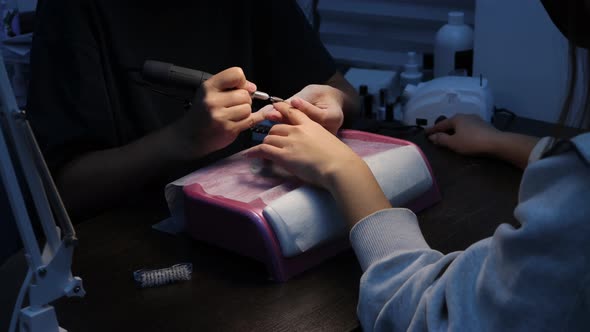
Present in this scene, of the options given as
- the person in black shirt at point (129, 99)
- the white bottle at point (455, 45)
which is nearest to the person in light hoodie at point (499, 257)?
the person in black shirt at point (129, 99)

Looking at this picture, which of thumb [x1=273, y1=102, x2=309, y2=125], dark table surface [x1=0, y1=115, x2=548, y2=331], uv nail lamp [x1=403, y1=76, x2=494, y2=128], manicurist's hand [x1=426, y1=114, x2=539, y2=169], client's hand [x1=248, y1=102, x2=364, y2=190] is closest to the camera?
dark table surface [x1=0, y1=115, x2=548, y2=331]

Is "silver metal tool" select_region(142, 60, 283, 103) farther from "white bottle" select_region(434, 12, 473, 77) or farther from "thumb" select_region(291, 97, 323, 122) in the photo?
"white bottle" select_region(434, 12, 473, 77)

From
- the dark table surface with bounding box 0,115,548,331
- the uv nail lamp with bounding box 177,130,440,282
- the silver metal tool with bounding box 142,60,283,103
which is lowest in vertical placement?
the dark table surface with bounding box 0,115,548,331

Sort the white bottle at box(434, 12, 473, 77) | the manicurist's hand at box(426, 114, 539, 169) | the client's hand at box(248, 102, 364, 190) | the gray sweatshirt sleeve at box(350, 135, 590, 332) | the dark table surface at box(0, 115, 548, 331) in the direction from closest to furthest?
the gray sweatshirt sleeve at box(350, 135, 590, 332), the dark table surface at box(0, 115, 548, 331), the client's hand at box(248, 102, 364, 190), the manicurist's hand at box(426, 114, 539, 169), the white bottle at box(434, 12, 473, 77)

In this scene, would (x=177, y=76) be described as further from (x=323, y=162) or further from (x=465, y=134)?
(x=465, y=134)

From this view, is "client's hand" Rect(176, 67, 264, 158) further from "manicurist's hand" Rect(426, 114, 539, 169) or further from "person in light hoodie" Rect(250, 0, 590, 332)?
"manicurist's hand" Rect(426, 114, 539, 169)

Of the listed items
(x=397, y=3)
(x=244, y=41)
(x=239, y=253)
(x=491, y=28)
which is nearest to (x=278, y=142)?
(x=239, y=253)

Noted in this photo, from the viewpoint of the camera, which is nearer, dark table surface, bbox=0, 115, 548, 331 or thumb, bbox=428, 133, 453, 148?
dark table surface, bbox=0, 115, 548, 331

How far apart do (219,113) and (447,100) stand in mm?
632

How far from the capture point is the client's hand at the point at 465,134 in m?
1.28

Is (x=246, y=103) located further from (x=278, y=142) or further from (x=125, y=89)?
(x=125, y=89)

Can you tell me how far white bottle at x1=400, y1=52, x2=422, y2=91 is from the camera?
5.98ft

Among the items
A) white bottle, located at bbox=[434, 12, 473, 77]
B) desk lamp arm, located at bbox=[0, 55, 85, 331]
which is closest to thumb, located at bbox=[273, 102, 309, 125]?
desk lamp arm, located at bbox=[0, 55, 85, 331]

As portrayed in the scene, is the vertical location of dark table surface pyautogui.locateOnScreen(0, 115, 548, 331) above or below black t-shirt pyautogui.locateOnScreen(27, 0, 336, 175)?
below
